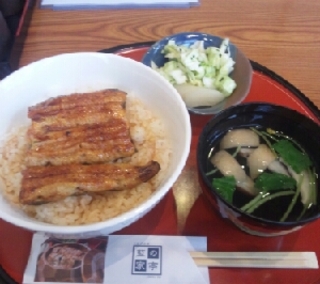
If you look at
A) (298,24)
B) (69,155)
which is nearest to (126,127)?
(69,155)

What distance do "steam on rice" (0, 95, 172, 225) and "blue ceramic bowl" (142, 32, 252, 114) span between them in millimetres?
182

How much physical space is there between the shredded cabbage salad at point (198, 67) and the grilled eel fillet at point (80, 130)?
301 mm

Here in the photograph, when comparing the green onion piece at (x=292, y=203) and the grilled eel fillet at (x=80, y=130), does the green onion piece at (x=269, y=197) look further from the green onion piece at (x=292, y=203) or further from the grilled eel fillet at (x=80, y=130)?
the grilled eel fillet at (x=80, y=130)

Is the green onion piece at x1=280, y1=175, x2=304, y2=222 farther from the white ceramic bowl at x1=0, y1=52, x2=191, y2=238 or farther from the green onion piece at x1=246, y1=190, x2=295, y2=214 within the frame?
the white ceramic bowl at x1=0, y1=52, x2=191, y2=238

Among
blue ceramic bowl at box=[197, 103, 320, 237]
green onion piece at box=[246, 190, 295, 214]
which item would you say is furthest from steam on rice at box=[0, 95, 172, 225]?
green onion piece at box=[246, 190, 295, 214]

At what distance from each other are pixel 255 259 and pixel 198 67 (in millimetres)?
711

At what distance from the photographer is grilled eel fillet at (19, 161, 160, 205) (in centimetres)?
102

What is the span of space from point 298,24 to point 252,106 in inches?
32.8

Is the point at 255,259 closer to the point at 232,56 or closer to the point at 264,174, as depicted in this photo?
the point at 264,174

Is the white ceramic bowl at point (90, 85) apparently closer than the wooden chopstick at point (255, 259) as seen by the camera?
No

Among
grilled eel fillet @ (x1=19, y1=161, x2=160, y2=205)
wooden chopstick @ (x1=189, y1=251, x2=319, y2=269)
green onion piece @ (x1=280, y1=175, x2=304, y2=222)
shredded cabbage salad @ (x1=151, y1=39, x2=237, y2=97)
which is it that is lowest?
wooden chopstick @ (x1=189, y1=251, x2=319, y2=269)

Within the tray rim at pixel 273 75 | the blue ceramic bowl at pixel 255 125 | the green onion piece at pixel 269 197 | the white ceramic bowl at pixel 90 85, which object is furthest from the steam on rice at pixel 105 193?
the tray rim at pixel 273 75

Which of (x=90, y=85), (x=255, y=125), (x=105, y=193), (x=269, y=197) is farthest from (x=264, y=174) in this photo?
(x=90, y=85)

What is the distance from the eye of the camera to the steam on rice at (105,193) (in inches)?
42.0
